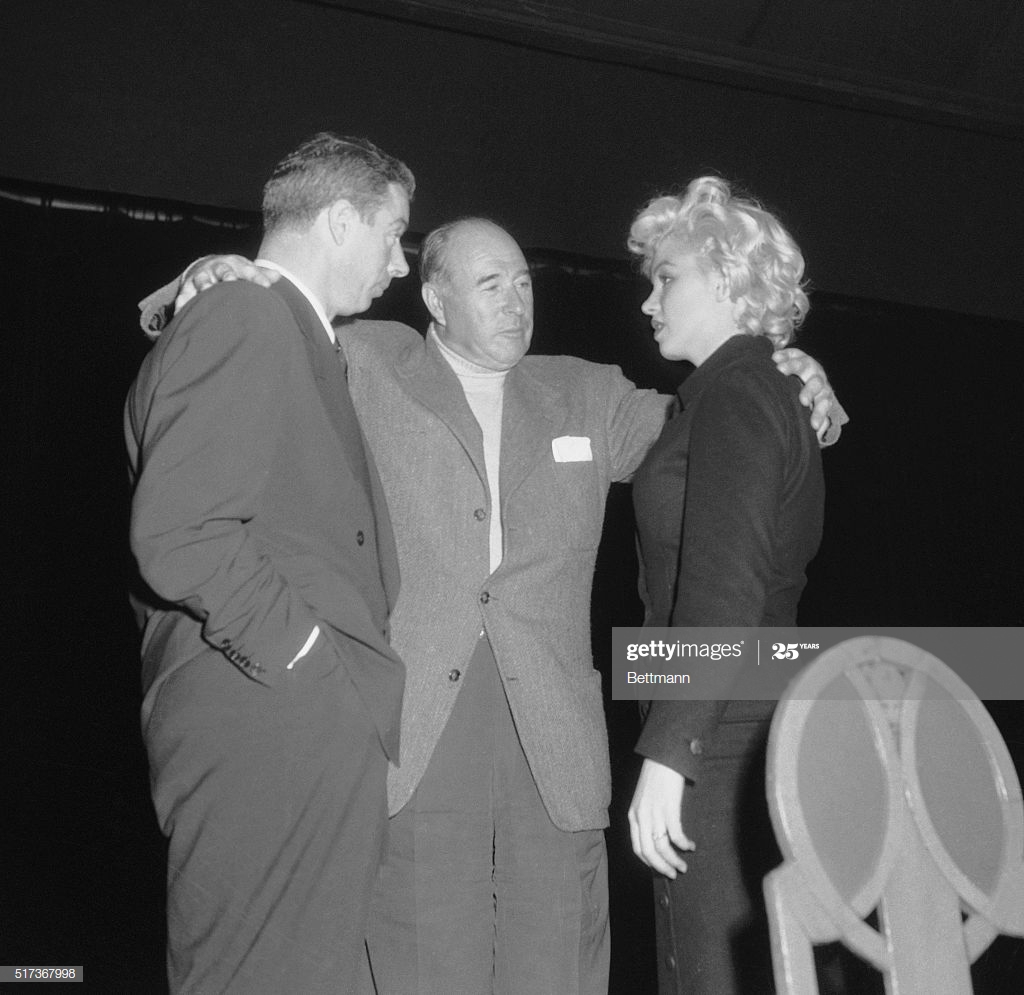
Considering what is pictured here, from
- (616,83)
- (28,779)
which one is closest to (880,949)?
(28,779)

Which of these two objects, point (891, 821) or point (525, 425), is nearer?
point (891, 821)

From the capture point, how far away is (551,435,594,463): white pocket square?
1763 mm

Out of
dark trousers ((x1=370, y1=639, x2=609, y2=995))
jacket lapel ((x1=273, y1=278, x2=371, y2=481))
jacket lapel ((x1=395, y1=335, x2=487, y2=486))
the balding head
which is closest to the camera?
jacket lapel ((x1=273, y1=278, x2=371, y2=481))

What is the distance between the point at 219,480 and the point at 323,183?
1.81 feet

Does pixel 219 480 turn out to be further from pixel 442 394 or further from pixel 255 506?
pixel 442 394

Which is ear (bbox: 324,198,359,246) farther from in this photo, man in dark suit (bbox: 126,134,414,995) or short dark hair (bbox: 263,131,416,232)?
man in dark suit (bbox: 126,134,414,995)

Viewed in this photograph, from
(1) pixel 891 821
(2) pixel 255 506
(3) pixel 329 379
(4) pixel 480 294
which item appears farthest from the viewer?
(4) pixel 480 294

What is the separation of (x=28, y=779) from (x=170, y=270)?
149 cm

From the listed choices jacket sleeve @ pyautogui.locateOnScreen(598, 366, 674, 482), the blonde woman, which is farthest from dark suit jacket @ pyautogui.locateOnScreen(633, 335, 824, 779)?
jacket sleeve @ pyautogui.locateOnScreen(598, 366, 674, 482)

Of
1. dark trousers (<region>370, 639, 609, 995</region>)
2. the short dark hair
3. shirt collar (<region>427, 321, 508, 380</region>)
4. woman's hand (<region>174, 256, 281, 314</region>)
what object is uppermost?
the short dark hair

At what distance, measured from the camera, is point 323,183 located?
5.16ft

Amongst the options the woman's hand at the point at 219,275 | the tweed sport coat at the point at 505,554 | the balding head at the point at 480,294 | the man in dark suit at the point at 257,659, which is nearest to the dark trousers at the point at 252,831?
the man in dark suit at the point at 257,659

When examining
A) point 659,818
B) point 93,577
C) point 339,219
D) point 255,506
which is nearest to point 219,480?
point 255,506

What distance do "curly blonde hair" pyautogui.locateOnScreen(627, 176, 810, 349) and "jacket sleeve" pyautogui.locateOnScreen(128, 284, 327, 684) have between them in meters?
0.66
